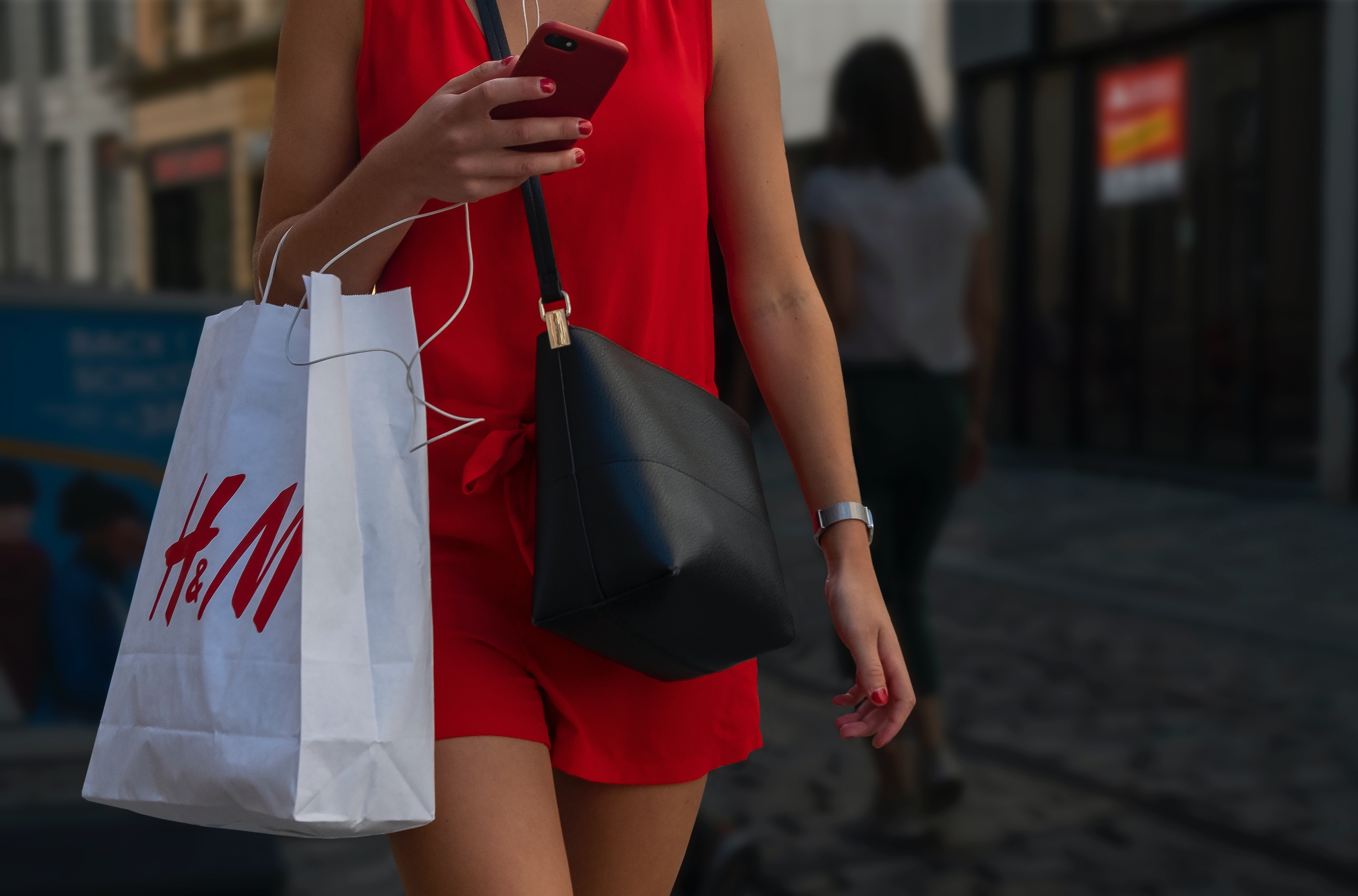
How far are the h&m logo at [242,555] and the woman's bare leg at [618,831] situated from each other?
42 centimetres

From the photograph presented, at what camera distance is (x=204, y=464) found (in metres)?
1.25

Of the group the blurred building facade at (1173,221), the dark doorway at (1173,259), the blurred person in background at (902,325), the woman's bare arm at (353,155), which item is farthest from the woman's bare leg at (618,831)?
the dark doorway at (1173,259)

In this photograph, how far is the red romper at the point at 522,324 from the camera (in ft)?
4.50

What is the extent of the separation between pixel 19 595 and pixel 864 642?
2556 mm

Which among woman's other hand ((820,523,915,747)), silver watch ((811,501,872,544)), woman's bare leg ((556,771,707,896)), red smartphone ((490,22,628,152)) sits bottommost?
woman's bare leg ((556,771,707,896))

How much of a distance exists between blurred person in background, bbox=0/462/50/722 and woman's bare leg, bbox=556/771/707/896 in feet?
7.58

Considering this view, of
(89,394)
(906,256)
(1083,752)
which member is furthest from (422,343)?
(1083,752)

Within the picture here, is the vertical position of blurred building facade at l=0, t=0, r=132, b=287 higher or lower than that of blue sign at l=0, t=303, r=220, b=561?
higher

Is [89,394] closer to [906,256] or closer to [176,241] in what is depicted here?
[176,241]

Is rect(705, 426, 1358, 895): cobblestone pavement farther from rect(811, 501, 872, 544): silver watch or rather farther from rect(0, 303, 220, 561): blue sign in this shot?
rect(811, 501, 872, 544): silver watch

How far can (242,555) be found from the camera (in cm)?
120

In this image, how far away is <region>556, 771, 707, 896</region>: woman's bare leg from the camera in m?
1.47

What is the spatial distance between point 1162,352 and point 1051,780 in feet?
25.7

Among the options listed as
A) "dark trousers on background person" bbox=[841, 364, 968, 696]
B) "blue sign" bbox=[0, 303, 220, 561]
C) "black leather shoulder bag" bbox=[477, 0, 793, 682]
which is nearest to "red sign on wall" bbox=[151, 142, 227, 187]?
"blue sign" bbox=[0, 303, 220, 561]
